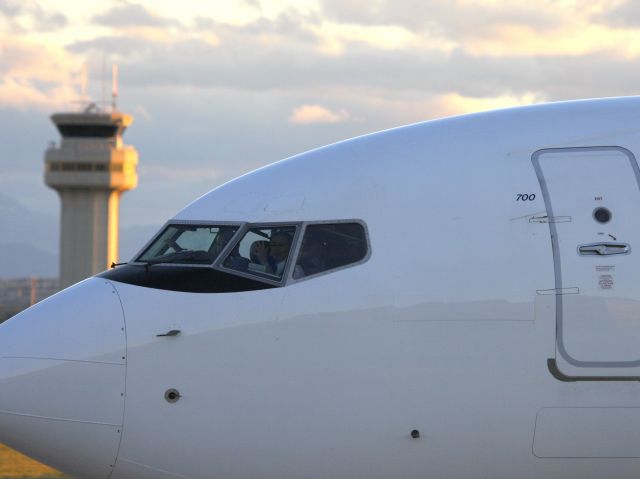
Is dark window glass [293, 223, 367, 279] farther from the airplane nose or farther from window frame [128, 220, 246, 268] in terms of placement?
the airplane nose

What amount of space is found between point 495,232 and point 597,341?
4.67 feet

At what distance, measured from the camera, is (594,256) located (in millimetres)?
12211

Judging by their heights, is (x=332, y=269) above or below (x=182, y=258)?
below

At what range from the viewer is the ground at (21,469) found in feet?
72.6

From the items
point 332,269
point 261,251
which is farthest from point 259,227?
point 332,269

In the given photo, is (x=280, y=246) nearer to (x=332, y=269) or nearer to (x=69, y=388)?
(x=332, y=269)

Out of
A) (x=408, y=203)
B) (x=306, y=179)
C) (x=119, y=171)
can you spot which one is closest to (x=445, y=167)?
(x=408, y=203)

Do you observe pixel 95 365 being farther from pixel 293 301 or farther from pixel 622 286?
pixel 622 286

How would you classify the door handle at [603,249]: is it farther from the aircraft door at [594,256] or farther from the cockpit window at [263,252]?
the cockpit window at [263,252]

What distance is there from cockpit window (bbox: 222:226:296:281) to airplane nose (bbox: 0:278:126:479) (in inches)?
50.4

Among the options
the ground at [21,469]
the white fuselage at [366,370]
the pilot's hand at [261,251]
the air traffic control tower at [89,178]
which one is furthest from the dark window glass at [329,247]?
the air traffic control tower at [89,178]

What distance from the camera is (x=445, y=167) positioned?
12.7m

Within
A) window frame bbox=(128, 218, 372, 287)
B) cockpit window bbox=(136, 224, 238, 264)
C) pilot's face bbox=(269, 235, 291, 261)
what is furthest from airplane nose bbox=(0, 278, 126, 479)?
pilot's face bbox=(269, 235, 291, 261)

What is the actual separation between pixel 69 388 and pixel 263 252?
228 centimetres
